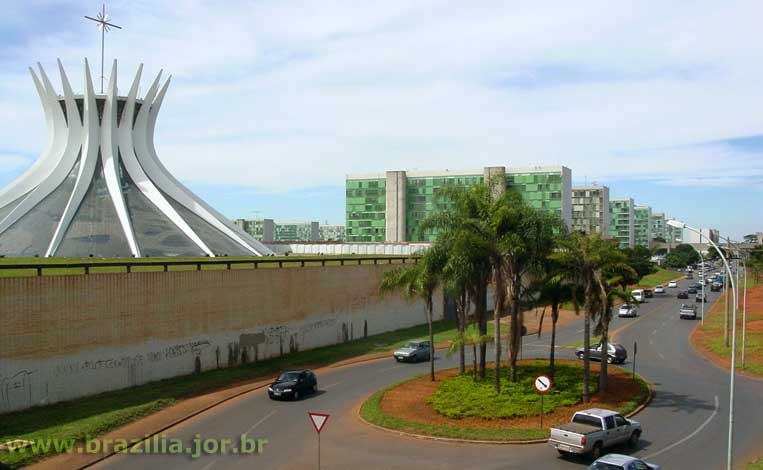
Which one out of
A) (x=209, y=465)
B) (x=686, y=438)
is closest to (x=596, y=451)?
(x=686, y=438)

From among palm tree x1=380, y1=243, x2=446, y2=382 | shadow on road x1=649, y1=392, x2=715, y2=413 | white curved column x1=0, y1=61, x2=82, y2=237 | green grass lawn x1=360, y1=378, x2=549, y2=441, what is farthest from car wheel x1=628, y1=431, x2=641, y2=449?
white curved column x1=0, y1=61, x2=82, y2=237

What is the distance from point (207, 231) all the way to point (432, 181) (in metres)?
55.9

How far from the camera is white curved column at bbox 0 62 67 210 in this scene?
51072 mm

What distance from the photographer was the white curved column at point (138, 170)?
47094 mm

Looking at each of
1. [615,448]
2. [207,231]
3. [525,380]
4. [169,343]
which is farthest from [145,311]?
[207,231]

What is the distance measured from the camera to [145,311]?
88.3 ft

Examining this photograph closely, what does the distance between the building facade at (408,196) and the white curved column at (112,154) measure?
47626 mm

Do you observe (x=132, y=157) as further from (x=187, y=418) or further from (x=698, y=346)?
(x=698, y=346)

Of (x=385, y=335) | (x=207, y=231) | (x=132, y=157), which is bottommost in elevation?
(x=385, y=335)

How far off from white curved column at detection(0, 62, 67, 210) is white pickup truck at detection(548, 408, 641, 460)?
4613 centimetres

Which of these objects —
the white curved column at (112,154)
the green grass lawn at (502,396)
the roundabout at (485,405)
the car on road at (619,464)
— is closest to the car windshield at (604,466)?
the car on road at (619,464)

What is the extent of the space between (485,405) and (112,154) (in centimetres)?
4163

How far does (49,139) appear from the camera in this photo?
56281 millimetres

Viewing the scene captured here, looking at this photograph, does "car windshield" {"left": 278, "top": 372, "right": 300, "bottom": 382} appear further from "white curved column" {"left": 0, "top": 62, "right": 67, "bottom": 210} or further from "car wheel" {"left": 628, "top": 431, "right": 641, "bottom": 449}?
"white curved column" {"left": 0, "top": 62, "right": 67, "bottom": 210}
